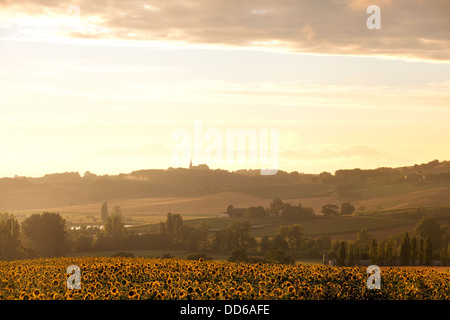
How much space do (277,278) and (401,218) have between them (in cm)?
11643

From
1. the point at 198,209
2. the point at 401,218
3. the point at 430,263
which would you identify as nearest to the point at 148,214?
the point at 198,209

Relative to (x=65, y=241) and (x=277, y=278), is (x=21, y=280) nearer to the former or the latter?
(x=277, y=278)

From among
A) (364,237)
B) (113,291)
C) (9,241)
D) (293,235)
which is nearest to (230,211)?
(293,235)

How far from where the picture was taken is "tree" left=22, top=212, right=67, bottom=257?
303 ft

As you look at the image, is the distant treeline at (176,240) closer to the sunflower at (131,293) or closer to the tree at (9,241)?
the tree at (9,241)

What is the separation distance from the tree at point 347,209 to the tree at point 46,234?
7209 centimetres

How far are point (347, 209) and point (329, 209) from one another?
14.3 ft

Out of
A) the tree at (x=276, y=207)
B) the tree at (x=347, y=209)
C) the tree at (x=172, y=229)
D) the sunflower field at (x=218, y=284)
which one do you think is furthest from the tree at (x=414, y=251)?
the tree at (x=276, y=207)

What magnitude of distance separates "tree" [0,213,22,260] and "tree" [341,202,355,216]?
257 feet

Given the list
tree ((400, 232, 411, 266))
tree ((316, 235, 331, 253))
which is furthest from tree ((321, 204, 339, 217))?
tree ((400, 232, 411, 266))

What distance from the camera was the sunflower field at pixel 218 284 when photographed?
62.8 feet

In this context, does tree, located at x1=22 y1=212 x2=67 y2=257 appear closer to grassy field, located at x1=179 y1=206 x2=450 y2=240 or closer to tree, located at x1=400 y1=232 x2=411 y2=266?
grassy field, located at x1=179 y1=206 x2=450 y2=240

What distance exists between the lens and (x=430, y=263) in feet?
213
